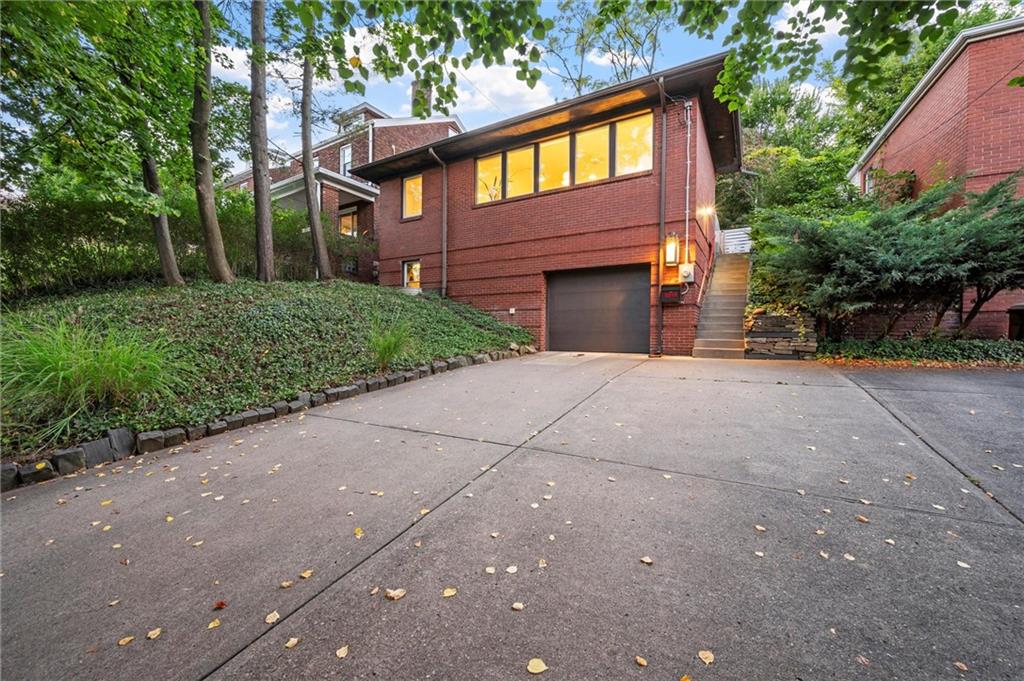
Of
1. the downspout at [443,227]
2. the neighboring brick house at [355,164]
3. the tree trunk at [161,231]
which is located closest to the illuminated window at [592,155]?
the downspout at [443,227]

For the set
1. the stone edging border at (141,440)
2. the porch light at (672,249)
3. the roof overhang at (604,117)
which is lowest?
the stone edging border at (141,440)

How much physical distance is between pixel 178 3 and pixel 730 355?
10.7 meters

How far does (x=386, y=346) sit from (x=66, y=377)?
3192 mm

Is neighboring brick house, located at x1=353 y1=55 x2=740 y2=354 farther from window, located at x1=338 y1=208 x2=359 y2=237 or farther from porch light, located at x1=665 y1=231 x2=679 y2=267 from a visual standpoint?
window, located at x1=338 y1=208 x2=359 y2=237

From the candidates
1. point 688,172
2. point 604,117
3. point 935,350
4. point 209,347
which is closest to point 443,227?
point 604,117

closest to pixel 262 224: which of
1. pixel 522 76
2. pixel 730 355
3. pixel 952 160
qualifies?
pixel 522 76

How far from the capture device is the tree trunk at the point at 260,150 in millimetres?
8117

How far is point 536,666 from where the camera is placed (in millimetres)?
1202

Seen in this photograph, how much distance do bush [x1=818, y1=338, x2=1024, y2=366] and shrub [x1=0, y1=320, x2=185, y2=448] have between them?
372 inches

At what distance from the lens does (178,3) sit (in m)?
5.65

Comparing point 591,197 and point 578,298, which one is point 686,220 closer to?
point 591,197

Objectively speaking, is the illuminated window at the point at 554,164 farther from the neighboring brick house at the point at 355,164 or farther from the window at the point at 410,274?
the neighboring brick house at the point at 355,164

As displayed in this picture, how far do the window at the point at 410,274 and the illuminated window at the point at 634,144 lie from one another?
6499 mm

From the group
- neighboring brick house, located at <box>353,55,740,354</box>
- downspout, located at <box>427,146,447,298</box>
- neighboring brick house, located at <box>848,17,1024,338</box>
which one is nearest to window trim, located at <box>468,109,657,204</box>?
neighboring brick house, located at <box>353,55,740,354</box>
